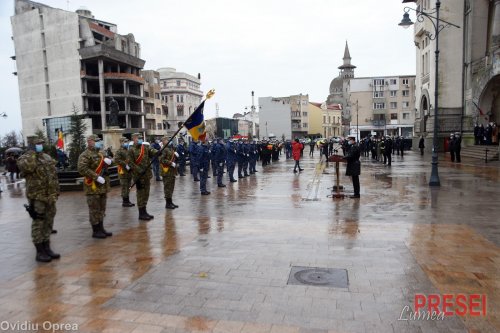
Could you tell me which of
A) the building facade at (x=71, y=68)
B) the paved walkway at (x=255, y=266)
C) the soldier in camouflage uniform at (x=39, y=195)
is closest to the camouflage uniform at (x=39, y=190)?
the soldier in camouflage uniform at (x=39, y=195)

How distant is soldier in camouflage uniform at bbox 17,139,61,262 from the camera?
6340mm

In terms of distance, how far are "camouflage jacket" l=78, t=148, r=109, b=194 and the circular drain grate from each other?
4460 millimetres

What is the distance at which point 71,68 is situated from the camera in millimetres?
58938

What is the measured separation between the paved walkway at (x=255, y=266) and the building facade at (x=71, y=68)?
52341 mm

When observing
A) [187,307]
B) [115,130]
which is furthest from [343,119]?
[187,307]

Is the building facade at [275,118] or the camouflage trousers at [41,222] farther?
the building facade at [275,118]

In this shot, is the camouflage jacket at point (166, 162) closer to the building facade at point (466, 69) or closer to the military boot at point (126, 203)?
the military boot at point (126, 203)

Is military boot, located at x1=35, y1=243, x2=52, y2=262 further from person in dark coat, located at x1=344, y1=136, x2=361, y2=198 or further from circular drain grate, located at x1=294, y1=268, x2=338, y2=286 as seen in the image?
person in dark coat, located at x1=344, y1=136, x2=361, y2=198

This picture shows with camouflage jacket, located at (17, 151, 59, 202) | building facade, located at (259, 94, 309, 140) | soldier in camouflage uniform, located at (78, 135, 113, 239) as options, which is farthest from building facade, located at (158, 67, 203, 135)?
camouflage jacket, located at (17, 151, 59, 202)

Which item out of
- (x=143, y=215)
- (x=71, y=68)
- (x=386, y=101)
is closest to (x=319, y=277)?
(x=143, y=215)

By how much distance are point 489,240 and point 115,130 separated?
20143 millimetres

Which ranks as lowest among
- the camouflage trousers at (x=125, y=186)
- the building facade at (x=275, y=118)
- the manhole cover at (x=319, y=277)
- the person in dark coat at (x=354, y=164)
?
the manhole cover at (x=319, y=277)

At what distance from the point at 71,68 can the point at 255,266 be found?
204 feet

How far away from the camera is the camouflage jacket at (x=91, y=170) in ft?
24.7
